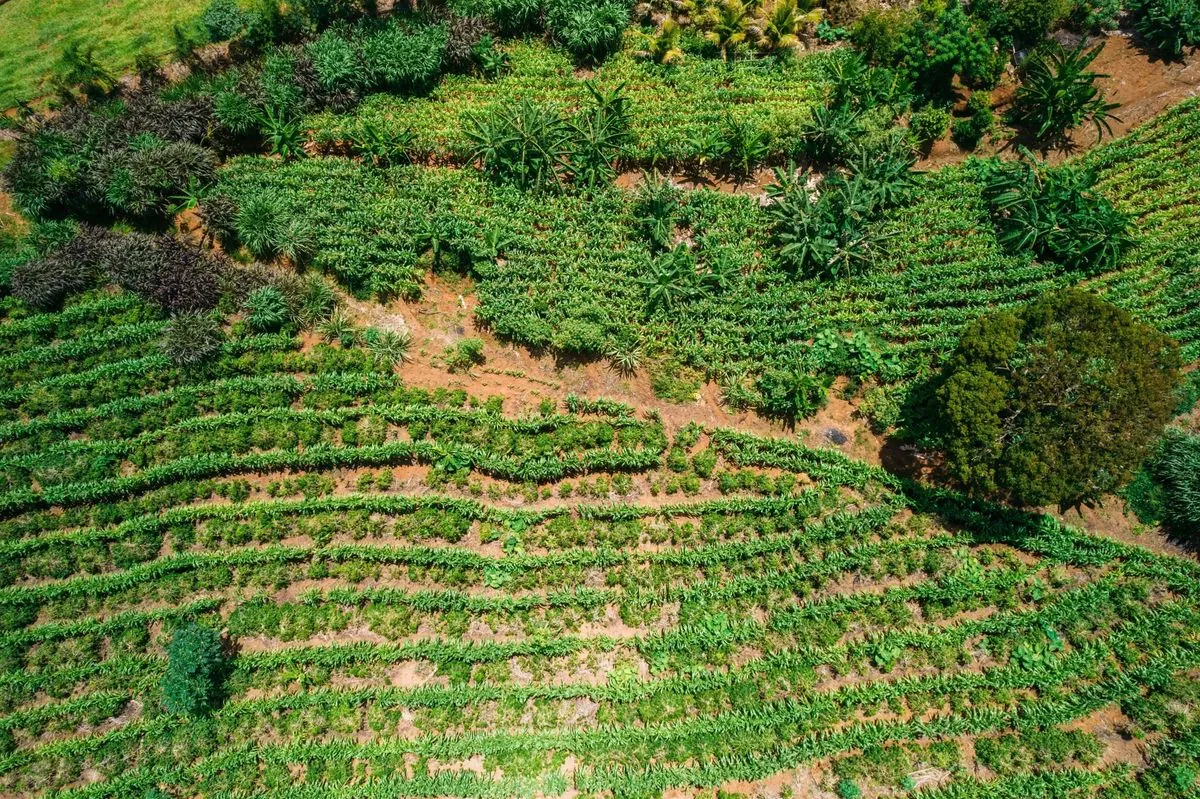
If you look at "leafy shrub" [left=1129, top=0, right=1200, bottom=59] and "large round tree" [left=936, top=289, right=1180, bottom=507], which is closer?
"large round tree" [left=936, top=289, right=1180, bottom=507]

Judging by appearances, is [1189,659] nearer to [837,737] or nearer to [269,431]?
[837,737]

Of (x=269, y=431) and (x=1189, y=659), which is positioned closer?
(x=1189, y=659)

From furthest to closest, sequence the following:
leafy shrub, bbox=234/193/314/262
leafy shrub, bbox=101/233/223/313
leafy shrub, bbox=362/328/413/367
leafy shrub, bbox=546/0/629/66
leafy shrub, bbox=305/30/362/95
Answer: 1. leafy shrub, bbox=546/0/629/66
2. leafy shrub, bbox=305/30/362/95
3. leafy shrub, bbox=234/193/314/262
4. leafy shrub, bbox=101/233/223/313
5. leafy shrub, bbox=362/328/413/367

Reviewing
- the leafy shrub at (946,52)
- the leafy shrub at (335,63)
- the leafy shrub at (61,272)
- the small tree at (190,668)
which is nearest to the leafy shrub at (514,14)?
the leafy shrub at (335,63)

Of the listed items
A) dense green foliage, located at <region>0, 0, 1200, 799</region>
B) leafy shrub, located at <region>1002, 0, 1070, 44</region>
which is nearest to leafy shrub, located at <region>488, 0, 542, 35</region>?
dense green foliage, located at <region>0, 0, 1200, 799</region>

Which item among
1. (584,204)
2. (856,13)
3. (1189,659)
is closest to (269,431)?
(584,204)

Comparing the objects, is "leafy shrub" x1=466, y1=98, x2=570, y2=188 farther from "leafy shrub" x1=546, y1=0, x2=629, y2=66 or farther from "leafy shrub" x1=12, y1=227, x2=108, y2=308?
"leafy shrub" x1=12, y1=227, x2=108, y2=308
